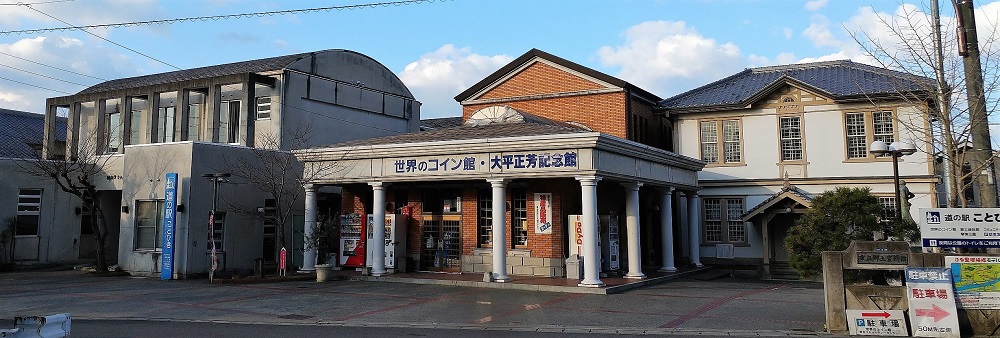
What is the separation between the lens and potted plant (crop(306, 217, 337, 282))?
67.3ft

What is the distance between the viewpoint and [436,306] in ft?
49.2

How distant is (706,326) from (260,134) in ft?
70.5

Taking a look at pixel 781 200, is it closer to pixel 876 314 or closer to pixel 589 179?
pixel 589 179

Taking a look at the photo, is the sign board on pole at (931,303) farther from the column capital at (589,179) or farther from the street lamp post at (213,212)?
the street lamp post at (213,212)

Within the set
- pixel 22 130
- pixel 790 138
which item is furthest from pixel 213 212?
pixel 790 138

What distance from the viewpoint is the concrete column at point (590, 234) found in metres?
17.2

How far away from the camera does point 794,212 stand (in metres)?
22.3

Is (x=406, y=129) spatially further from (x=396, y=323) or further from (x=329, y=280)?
(x=396, y=323)

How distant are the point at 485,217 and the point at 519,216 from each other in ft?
4.11

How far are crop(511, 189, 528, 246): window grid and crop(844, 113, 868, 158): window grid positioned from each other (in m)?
12.0

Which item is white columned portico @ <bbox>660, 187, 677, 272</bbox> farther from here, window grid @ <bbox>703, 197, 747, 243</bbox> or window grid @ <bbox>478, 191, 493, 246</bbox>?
window grid @ <bbox>478, 191, 493, 246</bbox>

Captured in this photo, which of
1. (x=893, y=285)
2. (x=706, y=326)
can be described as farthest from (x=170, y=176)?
(x=893, y=285)

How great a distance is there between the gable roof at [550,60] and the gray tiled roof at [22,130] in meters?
18.4

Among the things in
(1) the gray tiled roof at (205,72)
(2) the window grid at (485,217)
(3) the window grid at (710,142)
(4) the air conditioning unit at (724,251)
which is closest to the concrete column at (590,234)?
(2) the window grid at (485,217)
